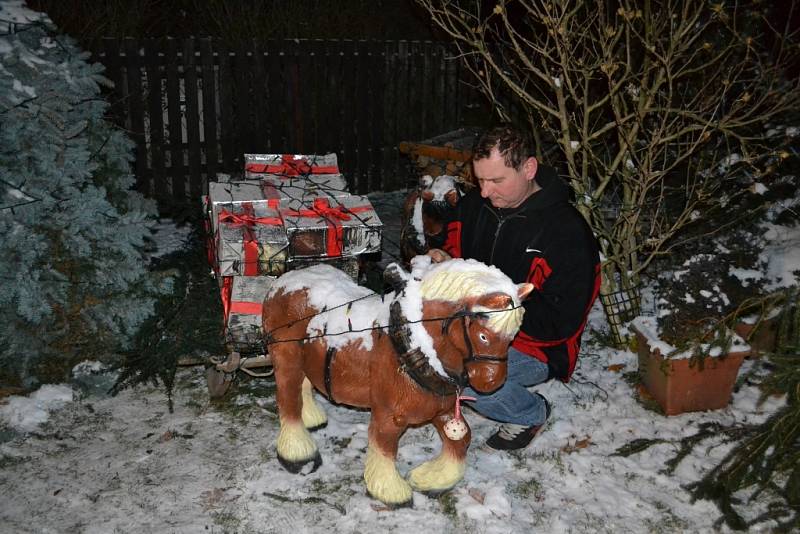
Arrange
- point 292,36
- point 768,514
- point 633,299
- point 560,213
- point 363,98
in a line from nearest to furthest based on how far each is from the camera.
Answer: point 768,514, point 560,213, point 633,299, point 363,98, point 292,36

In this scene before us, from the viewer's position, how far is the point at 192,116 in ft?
27.6

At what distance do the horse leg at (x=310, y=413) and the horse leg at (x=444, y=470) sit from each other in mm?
820

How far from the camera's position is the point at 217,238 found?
3.91 m

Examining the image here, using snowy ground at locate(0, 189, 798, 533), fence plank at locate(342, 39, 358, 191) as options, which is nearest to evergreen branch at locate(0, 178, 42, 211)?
snowy ground at locate(0, 189, 798, 533)

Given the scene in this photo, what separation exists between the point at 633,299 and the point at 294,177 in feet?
9.73

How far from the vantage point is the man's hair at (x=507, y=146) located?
3594 millimetres

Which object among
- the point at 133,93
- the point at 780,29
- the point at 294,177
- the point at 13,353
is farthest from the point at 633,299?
the point at 133,93

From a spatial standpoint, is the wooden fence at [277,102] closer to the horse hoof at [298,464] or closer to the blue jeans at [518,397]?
the horse hoof at [298,464]

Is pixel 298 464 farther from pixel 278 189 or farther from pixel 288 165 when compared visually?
pixel 288 165

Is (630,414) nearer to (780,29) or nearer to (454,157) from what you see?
(454,157)

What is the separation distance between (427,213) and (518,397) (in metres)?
1.37

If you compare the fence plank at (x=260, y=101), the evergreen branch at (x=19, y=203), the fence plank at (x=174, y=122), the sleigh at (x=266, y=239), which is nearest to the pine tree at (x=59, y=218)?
the evergreen branch at (x=19, y=203)

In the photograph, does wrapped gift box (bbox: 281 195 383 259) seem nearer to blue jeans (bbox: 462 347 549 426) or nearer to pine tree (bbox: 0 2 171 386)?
blue jeans (bbox: 462 347 549 426)

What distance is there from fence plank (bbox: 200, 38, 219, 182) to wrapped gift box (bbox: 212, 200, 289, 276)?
4.90 metres
